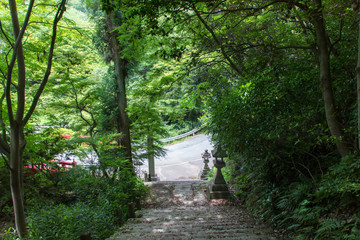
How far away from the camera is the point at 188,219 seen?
5375mm

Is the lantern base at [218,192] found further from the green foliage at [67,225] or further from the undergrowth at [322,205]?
the green foliage at [67,225]

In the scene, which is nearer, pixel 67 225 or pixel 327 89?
pixel 327 89

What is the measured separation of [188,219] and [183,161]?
12401mm

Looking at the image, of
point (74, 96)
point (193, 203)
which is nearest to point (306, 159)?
point (193, 203)

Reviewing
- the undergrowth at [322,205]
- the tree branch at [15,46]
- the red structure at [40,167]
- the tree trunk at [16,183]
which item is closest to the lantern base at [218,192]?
the undergrowth at [322,205]

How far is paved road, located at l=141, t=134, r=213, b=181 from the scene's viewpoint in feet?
51.3

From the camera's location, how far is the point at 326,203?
3568mm

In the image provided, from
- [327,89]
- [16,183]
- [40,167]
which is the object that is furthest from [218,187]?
[40,167]

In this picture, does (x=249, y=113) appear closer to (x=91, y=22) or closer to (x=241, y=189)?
(x=241, y=189)

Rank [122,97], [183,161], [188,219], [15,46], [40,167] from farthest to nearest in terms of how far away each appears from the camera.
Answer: [183,161], [122,97], [40,167], [188,219], [15,46]

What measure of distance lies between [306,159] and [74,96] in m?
7.45

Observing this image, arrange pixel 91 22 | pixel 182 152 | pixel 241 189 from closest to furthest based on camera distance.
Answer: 1. pixel 241 189
2. pixel 91 22
3. pixel 182 152

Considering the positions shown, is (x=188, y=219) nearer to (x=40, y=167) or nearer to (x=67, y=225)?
(x=67, y=225)

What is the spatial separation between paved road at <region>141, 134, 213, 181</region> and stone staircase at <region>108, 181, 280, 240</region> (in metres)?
5.34
